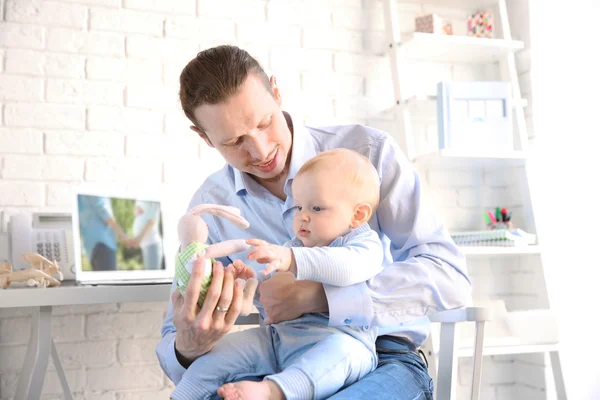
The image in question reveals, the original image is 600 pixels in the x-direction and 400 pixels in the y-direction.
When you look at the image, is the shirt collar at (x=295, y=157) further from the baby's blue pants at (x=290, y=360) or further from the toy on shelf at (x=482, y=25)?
the toy on shelf at (x=482, y=25)

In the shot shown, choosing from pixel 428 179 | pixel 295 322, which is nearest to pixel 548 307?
pixel 428 179

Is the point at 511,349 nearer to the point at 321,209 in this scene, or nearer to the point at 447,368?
the point at 447,368

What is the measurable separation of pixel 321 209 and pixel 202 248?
30 centimetres

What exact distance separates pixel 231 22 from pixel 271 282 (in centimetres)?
164

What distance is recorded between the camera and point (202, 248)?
1.23 m

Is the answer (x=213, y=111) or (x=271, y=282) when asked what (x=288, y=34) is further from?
(x=271, y=282)

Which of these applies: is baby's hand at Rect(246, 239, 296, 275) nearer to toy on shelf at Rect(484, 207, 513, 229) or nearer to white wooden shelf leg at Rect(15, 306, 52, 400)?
white wooden shelf leg at Rect(15, 306, 52, 400)

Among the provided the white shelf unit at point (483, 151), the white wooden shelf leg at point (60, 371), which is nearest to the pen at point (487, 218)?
the white shelf unit at point (483, 151)

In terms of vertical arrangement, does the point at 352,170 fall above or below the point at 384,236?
above

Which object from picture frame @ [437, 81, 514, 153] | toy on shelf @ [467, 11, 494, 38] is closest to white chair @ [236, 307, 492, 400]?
picture frame @ [437, 81, 514, 153]

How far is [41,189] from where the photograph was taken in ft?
8.09

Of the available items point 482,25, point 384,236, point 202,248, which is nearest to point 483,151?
point 482,25

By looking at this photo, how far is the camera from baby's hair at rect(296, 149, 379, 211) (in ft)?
4.67

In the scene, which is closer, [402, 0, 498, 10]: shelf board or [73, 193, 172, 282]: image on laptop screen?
[73, 193, 172, 282]: image on laptop screen
